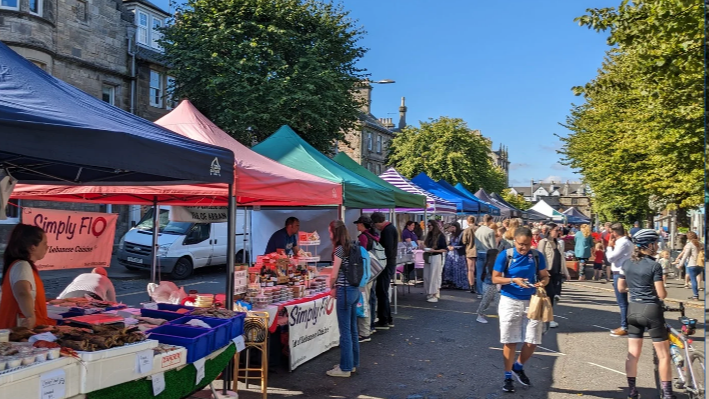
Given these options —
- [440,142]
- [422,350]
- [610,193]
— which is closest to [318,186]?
[422,350]

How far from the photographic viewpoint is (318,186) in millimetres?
7688

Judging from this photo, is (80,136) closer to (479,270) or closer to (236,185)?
(236,185)

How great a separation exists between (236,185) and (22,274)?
2.18 meters

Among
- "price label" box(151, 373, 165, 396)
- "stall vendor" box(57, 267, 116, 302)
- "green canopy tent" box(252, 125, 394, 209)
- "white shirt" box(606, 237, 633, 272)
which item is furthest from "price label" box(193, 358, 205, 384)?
"white shirt" box(606, 237, 633, 272)

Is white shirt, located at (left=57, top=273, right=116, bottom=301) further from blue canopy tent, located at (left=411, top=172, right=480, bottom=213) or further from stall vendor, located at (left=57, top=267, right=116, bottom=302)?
blue canopy tent, located at (left=411, top=172, right=480, bottom=213)

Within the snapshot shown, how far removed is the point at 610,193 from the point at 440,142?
39.9ft

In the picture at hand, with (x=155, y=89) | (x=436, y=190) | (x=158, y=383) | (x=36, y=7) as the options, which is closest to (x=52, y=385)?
(x=158, y=383)

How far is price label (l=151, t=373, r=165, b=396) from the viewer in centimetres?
390

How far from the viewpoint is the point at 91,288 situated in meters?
6.52

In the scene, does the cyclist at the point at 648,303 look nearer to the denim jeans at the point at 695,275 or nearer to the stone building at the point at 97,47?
the denim jeans at the point at 695,275

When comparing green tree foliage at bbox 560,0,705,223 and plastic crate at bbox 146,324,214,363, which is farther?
green tree foliage at bbox 560,0,705,223

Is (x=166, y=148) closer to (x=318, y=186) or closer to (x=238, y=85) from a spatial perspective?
(x=318, y=186)

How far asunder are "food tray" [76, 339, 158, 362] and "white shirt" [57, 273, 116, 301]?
3001 millimetres

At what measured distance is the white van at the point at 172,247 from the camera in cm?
1590
